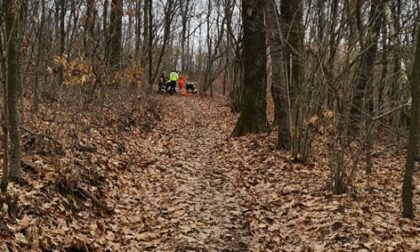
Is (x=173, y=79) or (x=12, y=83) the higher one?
(x=173, y=79)

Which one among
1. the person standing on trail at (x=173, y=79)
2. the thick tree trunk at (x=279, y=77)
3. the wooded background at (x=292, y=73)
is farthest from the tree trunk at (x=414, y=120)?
the person standing on trail at (x=173, y=79)

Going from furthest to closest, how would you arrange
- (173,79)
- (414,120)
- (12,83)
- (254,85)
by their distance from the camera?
(173,79) → (254,85) → (414,120) → (12,83)

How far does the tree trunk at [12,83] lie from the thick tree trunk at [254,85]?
28.4ft

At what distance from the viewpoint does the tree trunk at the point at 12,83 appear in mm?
A: 5391

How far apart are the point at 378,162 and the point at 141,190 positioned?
6823 mm

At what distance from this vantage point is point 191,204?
727 centimetres

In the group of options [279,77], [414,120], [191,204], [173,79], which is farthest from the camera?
[173,79]

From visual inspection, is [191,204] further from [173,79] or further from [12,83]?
[173,79]

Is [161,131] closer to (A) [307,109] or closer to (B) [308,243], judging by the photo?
(A) [307,109]

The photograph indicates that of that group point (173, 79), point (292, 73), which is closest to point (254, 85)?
point (292, 73)

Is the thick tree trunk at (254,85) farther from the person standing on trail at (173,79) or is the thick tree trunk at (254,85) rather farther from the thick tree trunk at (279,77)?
the person standing on trail at (173,79)

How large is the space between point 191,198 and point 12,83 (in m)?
3.46

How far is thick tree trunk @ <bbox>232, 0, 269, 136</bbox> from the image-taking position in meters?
13.7

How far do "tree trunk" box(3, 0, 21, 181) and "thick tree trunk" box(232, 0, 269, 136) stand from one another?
865 cm
